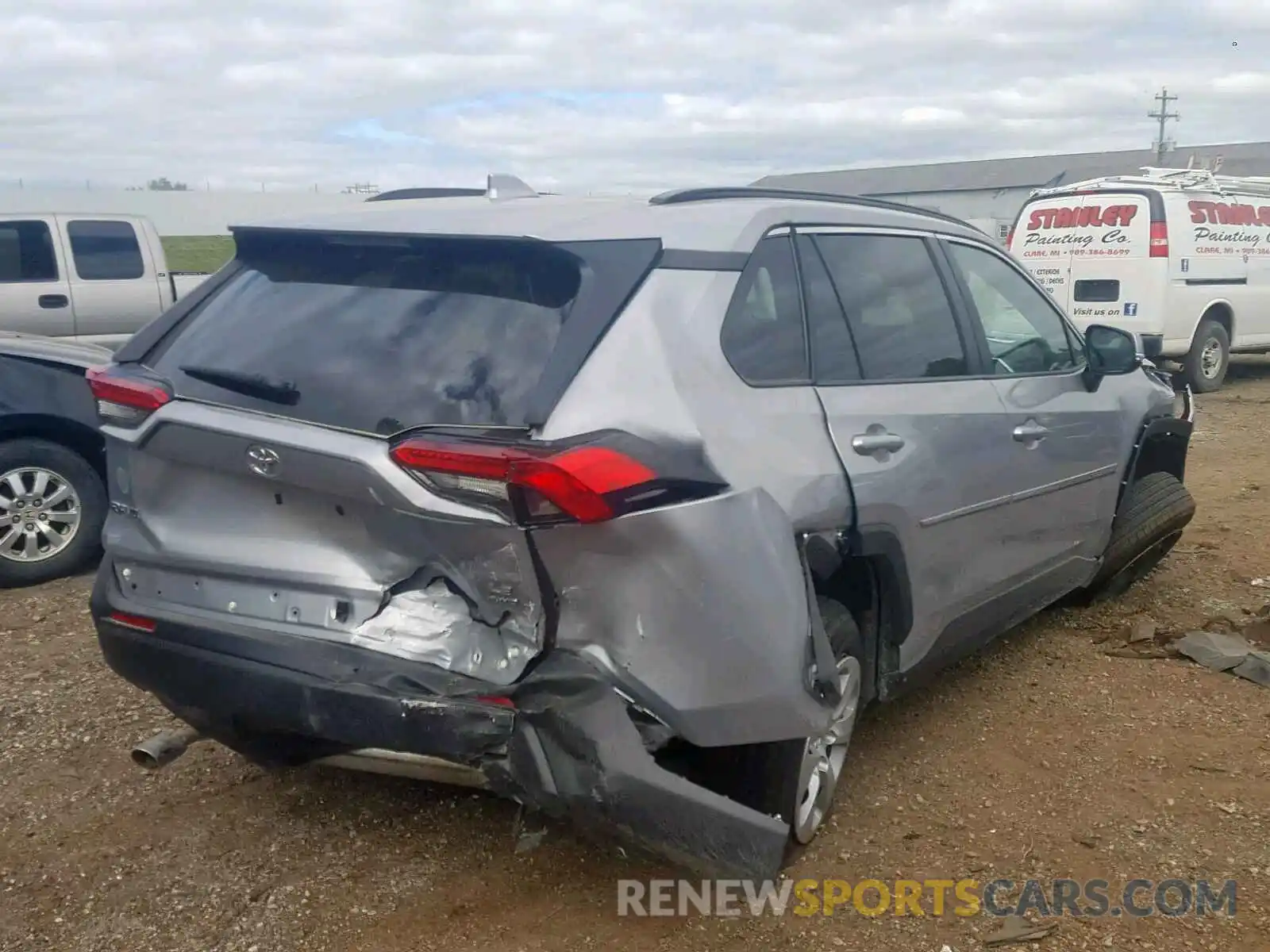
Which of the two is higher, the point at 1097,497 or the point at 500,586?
the point at 500,586

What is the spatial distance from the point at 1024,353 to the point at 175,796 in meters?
3.19

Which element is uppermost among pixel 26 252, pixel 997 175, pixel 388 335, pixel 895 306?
pixel 388 335

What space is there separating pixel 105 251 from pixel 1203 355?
10.6 meters

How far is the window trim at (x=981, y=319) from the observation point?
3984 mm

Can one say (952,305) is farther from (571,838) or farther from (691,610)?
(571,838)

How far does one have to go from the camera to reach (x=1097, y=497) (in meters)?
4.65

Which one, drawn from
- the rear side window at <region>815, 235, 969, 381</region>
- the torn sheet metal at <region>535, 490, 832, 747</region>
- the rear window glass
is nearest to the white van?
the rear side window at <region>815, 235, 969, 381</region>

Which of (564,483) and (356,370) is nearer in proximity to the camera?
(564,483)

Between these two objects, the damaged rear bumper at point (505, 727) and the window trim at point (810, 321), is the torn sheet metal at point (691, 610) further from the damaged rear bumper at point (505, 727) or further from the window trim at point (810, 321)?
the window trim at point (810, 321)

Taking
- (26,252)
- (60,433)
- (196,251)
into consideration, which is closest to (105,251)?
Answer: (26,252)

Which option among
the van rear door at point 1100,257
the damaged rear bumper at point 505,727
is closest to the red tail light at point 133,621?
the damaged rear bumper at point 505,727

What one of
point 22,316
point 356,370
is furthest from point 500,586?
point 22,316

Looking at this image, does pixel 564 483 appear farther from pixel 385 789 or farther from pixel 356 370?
pixel 385 789

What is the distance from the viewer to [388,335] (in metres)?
2.78
